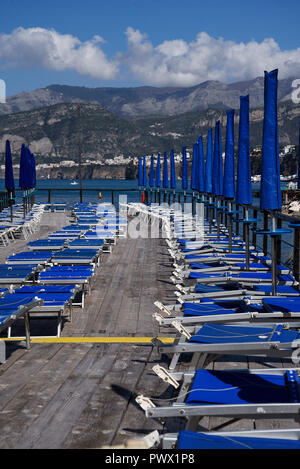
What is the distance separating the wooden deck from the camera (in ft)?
11.7


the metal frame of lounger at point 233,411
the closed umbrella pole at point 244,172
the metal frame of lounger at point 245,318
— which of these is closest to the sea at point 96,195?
the closed umbrella pole at point 244,172

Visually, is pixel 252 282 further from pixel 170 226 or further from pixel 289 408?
pixel 170 226

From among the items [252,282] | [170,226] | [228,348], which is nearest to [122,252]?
[170,226]

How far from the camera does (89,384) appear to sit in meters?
4.48

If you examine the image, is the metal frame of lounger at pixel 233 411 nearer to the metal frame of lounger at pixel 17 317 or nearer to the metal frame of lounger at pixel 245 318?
the metal frame of lounger at pixel 245 318

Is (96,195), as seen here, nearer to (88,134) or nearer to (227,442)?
(88,134)

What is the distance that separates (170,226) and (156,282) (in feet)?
20.2

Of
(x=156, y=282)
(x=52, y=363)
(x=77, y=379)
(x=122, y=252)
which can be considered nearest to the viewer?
(x=77, y=379)

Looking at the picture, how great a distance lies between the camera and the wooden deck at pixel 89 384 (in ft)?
11.7

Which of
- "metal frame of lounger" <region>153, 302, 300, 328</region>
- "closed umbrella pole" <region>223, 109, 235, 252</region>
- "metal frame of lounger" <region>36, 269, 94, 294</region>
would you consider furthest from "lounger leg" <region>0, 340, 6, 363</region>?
"closed umbrella pole" <region>223, 109, 235, 252</region>

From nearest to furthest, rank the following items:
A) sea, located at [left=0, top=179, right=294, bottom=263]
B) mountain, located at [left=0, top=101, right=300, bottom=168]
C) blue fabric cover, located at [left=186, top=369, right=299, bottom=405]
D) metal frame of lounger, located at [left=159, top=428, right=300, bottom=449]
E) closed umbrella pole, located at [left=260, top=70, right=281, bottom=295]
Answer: metal frame of lounger, located at [left=159, top=428, right=300, bottom=449], blue fabric cover, located at [left=186, top=369, right=299, bottom=405], closed umbrella pole, located at [left=260, top=70, right=281, bottom=295], sea, located at [left=0, top=179, right=294, bottom=263], mountain, located at [left=0, top=101, right=300, bottom=168]

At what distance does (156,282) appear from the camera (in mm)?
9188

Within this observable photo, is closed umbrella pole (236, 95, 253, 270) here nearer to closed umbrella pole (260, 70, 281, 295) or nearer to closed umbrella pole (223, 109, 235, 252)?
closed umbrella pole (223, 109, 235, 252)

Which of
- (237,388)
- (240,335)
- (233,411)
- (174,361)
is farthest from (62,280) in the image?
(233,411)
